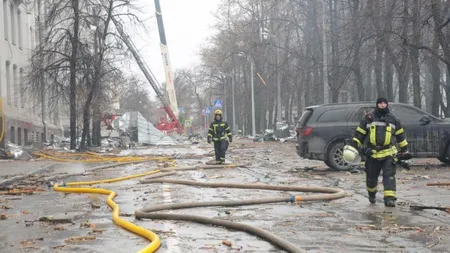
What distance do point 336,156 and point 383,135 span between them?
704 cm

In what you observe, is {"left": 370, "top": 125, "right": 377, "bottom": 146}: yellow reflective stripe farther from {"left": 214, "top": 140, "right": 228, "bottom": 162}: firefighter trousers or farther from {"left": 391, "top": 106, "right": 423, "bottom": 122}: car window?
{"left": 214, "top": 140, "right": 228, "bottom": 162}: firefighter trousers

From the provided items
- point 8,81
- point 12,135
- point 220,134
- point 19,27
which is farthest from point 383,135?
point 19,27

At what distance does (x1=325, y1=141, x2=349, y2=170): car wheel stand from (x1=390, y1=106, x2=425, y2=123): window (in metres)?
1.63

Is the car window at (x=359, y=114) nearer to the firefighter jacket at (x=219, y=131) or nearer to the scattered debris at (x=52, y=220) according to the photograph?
the firefighter jacket at (x=219, y=131)

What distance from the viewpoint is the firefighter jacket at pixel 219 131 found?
19516 mm

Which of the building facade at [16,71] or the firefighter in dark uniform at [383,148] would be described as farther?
the building facade at [16,71]

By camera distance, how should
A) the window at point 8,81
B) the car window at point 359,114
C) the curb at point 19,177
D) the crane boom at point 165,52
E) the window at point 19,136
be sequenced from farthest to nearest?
the crane boom at point 165,52
the window at point 19,136
the window at point 8,81
the car window at point 359,114
the curb at point 19,177

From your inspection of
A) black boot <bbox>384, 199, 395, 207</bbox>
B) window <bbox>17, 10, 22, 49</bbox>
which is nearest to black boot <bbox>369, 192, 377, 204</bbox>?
black boot <bbox>384, 199, 395, 207</bbox>

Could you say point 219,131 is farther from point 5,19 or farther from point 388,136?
point 5,19

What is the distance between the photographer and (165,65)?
171ft

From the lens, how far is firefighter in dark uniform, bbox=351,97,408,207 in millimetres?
9305

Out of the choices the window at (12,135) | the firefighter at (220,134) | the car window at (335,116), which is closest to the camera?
the car window at (335,116)

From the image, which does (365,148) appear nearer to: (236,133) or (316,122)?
(316,122)

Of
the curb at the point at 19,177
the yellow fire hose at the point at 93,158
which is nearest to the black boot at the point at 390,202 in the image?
the curb at the point at 19,177
